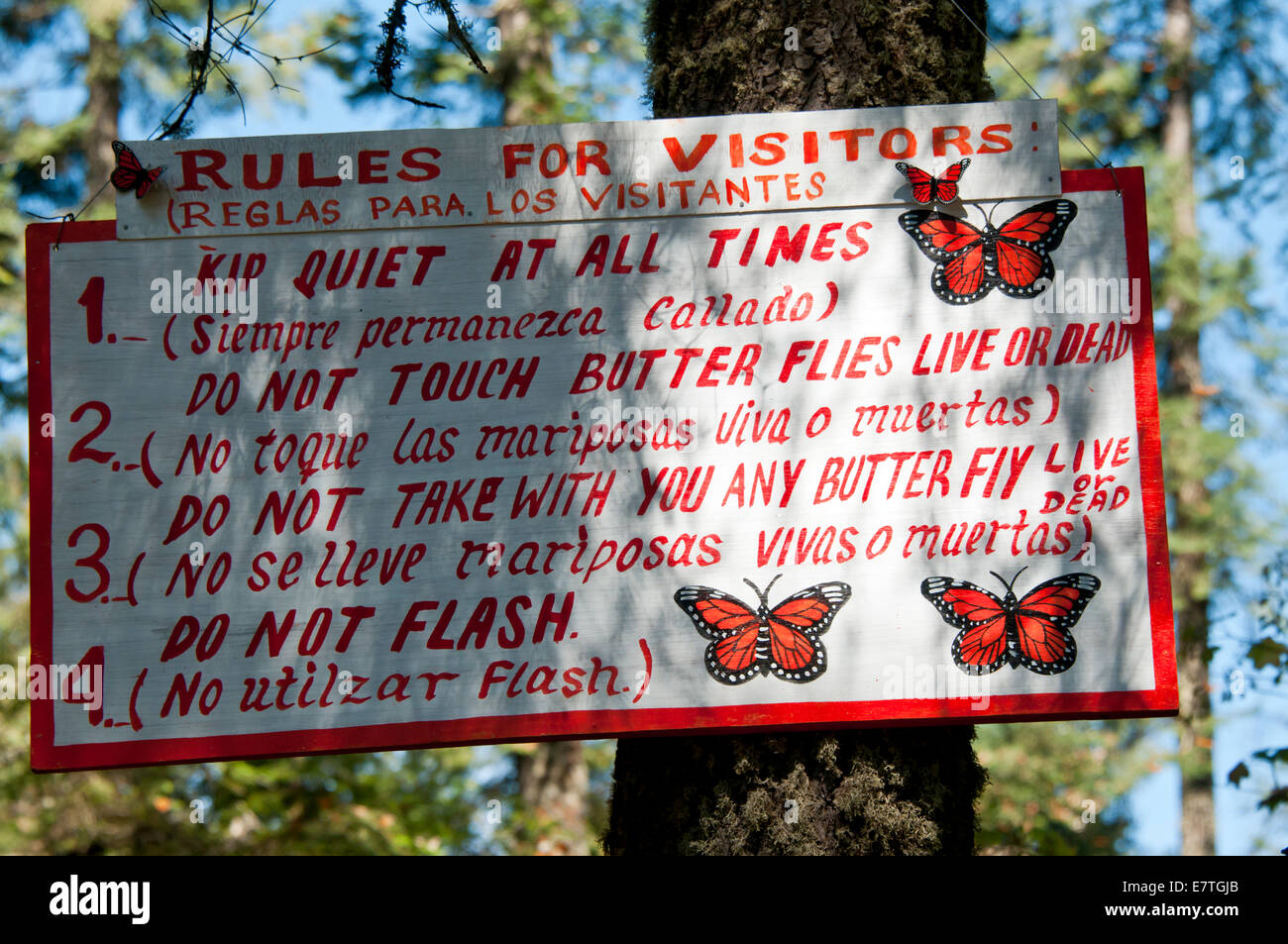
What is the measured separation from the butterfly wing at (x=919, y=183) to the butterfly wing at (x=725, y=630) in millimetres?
1186

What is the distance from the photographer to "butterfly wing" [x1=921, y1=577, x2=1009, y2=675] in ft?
9.93

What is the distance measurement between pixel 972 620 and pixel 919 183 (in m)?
1.17

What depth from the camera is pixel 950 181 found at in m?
3.23

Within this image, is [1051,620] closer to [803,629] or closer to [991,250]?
[803,629]

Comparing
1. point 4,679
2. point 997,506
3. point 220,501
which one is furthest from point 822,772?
point 4,679

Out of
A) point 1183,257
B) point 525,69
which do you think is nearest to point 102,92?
point 525,69

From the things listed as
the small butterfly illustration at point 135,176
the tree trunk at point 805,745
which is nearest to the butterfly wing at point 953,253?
the tree trunk at point 805,745

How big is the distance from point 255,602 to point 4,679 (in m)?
1.19

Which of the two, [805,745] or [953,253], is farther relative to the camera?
[953,253]

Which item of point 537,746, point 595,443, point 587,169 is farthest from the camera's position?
point 537,746

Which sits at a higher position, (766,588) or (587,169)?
(587,169)
